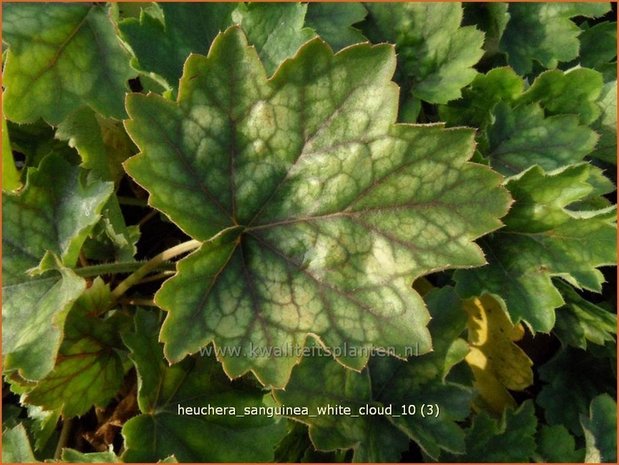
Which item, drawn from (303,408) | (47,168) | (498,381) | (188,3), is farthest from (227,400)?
(188,3)

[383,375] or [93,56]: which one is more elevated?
[93,56]

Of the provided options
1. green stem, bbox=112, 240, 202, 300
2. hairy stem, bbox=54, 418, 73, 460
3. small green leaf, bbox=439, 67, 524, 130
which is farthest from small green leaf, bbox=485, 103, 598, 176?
hairy stem, bbox=54, 418, 73, 460

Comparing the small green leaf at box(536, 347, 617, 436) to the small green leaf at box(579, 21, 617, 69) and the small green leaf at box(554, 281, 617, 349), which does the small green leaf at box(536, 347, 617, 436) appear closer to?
the small green leaf at box(554, 281, 617, 349)

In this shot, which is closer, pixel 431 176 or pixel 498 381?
pixel 431 176

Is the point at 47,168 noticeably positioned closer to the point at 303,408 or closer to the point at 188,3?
the point at 188,3

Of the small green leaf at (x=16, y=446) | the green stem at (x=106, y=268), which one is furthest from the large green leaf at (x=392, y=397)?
the small green leaf at (x=16, y=446)

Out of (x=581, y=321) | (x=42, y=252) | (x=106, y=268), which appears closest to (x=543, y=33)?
(x=581, y=321)

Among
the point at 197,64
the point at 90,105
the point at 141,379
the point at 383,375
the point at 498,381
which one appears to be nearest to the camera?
the point at 197,64
